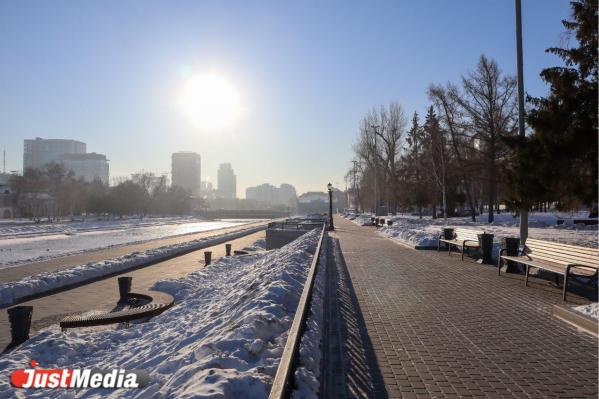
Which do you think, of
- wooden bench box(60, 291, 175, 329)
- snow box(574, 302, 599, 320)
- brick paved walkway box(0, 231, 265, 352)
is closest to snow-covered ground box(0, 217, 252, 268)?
brick paved walkway box(0, 231, 265, 352)

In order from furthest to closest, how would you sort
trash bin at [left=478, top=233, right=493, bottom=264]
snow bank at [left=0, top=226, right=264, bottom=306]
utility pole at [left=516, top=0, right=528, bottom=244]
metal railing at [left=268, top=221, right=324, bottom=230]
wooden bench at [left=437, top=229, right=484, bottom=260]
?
1. metal railing at [left=268, top=221, right=324, bottom=230]
2. wooden bench at [left=437, top=229, right=484, bottom=260]
3. trash bin at [left=478, top=233, right=493, bottom=264]
4. utility pole at [left=516, top=0, right=528, bottom=244]
5. snow bank at [left=0, top=226, right=264, bottom=306]

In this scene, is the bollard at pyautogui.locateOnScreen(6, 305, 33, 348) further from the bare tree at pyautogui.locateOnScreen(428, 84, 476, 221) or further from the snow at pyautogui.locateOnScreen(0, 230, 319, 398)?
the bare tree at pyautogui.locateOnScreen(428, 84, 476, 221)

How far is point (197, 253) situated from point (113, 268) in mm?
7234

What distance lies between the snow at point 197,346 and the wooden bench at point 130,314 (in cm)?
20

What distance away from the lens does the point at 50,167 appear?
96062 millimetres

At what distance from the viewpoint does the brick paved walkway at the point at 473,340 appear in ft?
15.0

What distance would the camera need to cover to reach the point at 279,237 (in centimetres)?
2828

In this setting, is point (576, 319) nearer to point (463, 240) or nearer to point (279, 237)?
point (463, 240)

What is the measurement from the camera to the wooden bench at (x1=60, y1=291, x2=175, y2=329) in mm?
8508

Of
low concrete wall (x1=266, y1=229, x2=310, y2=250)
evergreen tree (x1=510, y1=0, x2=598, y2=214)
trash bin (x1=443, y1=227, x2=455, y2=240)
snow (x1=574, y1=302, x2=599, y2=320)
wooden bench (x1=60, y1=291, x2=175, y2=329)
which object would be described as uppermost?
evergreen tree (x1=510, y1=0, x2=598, y2=214)

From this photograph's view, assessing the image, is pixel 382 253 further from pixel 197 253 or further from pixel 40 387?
pixel 40 387

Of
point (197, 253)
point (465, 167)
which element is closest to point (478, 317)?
point (197, 253)

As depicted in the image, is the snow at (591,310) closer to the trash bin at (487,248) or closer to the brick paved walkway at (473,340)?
the brick paved walkway at (473,340)

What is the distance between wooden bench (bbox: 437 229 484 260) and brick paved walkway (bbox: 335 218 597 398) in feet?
13.3
